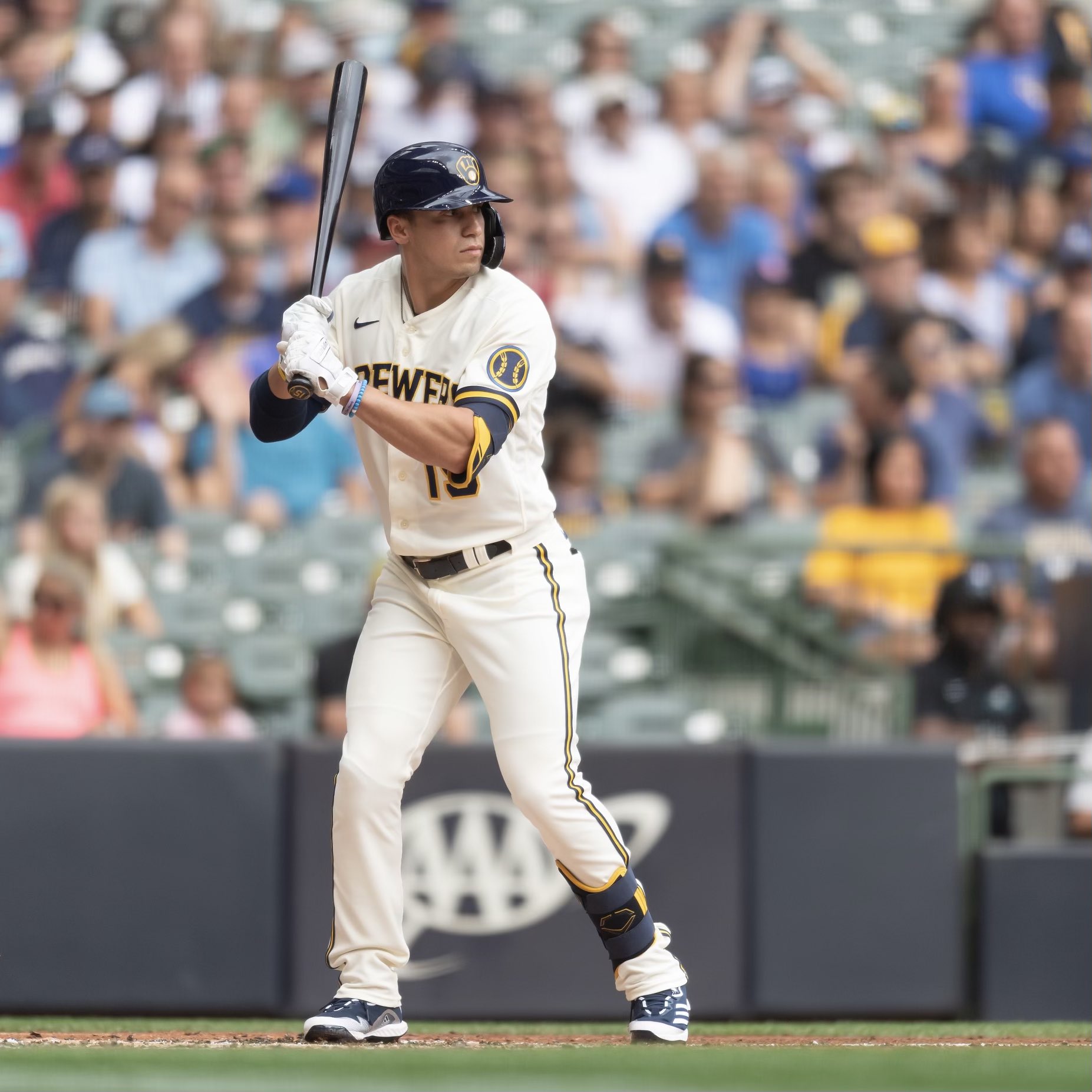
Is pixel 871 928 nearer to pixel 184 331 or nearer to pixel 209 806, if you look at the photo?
pixel 209 806

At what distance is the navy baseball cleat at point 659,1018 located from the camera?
13.8 feet

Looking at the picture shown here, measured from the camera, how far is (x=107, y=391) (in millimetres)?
7824

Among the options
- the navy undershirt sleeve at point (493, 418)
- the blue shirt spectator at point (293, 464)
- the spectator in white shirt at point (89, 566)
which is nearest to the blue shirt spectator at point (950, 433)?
the blue shirt spectator at point (293, 464)

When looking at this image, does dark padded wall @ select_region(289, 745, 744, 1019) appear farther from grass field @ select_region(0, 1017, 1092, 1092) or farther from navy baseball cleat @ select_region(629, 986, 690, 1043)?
navy baseball cleat @ select_region(629, 986, 690, 1043)

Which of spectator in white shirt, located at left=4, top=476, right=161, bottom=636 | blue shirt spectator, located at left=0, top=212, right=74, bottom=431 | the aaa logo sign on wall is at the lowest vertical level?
the aaa logo sign on wall

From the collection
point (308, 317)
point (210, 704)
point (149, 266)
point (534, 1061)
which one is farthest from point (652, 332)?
point (534, 1061)

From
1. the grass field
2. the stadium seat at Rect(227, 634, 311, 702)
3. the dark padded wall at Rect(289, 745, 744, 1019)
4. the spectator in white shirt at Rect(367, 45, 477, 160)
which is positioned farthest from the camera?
the spectator in white shirt at Rect(367, 45, 477, 160)

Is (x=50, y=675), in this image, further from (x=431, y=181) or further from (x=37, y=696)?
(x=431, y=181)

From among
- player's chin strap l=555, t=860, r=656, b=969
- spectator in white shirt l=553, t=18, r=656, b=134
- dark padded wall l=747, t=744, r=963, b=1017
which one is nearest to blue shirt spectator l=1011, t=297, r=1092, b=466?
spectator in white shirt l=553, t=18, r=656, b=134

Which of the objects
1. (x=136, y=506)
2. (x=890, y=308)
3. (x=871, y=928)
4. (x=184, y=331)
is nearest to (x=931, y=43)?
(x=890, y=308)

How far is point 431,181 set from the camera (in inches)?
158

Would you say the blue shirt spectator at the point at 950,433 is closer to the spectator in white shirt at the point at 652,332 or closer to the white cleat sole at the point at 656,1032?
the spectator in white shirt at the point at 652,332

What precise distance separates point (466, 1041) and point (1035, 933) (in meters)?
2.05

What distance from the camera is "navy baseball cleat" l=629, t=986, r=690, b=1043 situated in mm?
4195
